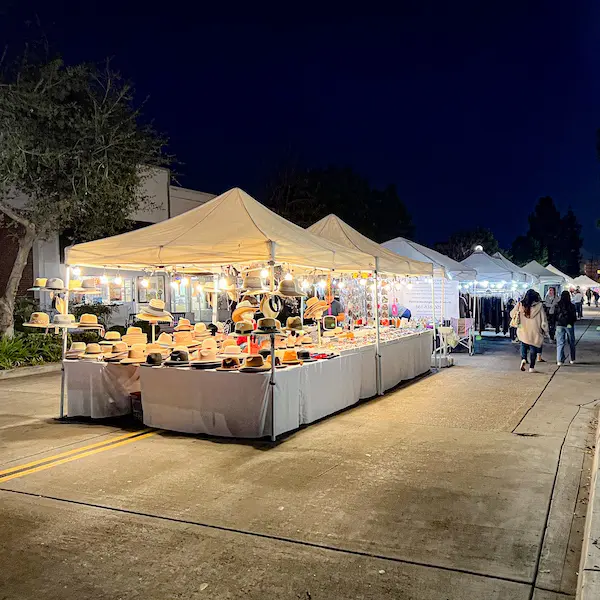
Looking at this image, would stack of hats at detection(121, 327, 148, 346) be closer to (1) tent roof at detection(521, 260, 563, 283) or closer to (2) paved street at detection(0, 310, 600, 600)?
(2) paved street at detection(0, 310, 600, 600)

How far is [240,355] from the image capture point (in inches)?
325

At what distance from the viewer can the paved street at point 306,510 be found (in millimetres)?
3686

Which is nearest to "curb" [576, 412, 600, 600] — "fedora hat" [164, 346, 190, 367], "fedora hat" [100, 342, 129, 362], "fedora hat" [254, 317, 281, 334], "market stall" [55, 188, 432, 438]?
"market stall" [55, 188, 432, 438]

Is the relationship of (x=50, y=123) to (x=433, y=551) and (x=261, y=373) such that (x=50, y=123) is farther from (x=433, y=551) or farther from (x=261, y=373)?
(x=433, y=551)

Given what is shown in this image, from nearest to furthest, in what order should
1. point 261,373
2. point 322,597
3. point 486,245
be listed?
point 322,597 → point 261,373 → point 486,245

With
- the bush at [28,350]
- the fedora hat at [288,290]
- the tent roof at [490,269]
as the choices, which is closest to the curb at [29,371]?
the bush at [28,350]

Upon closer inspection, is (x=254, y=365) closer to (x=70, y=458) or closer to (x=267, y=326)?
(x=267, y=326)

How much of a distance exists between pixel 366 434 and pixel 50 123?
1145cm

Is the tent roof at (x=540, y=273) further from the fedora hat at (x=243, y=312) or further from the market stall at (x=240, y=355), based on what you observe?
the fedora hat at (x=243, y=312)

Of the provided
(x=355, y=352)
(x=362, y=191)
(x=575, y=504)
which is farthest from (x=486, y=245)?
(x=575, y=504)

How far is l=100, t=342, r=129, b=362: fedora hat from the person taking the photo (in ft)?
27.5

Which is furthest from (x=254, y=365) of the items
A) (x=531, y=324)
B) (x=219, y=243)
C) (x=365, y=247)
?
(x=531, y=324)

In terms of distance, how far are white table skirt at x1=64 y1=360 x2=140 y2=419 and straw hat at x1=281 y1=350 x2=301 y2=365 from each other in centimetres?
220

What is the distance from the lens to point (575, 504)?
498 cm
